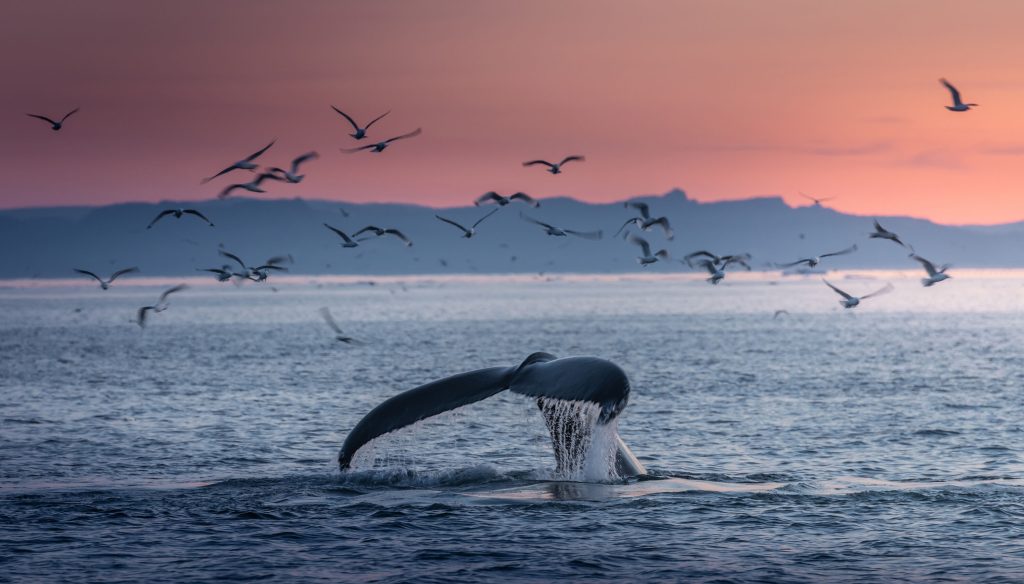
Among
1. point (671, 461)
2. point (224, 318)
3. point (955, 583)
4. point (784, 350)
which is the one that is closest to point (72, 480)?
point (671, 461)

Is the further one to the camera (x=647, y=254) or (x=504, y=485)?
(x=647, y=254)

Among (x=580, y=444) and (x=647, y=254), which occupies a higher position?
(x=647, y=254)

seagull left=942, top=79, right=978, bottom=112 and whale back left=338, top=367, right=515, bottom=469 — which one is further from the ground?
seagull left=942, top=79, right=978, bottom=112

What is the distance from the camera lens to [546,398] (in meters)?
12.9

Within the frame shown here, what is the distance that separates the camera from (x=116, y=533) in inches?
589

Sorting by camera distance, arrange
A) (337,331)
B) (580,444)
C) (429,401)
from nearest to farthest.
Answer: (429,401), (580,444), (337,331)

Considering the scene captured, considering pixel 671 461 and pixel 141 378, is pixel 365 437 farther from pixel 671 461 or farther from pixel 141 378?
pixel 141 378

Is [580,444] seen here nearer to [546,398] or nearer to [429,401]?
[429,401]

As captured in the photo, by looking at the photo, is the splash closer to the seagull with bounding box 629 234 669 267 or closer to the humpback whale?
the humpback whale

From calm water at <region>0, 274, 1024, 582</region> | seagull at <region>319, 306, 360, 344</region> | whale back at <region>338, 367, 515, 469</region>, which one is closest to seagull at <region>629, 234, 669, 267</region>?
calm water at <region>0, 274, 1024, 582</region>

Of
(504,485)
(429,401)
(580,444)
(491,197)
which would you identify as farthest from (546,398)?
(491,197)

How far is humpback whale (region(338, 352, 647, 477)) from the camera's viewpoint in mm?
12297

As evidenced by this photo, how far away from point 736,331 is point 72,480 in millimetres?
76868

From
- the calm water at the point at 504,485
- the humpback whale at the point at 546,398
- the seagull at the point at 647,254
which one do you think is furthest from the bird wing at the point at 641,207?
the humpback whale at the point at 546,398
